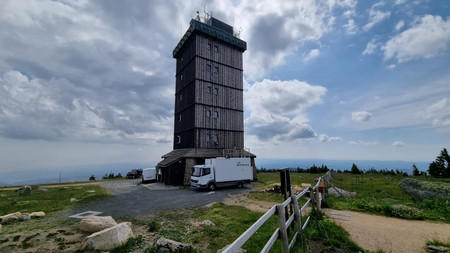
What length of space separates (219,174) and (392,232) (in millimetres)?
15055

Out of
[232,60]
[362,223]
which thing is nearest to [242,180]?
[362,223]

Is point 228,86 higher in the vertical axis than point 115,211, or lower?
higher

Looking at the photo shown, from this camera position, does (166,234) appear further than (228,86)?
No

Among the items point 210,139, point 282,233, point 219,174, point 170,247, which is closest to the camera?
point 282,233

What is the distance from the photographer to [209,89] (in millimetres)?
28641

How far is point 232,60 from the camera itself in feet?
104

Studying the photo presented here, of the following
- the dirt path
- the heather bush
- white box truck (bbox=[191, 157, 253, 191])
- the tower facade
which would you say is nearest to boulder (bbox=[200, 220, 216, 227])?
the dirt path

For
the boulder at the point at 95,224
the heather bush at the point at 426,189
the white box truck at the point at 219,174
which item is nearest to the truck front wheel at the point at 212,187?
the white box truck at the point at 219,174

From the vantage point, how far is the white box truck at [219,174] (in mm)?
19866

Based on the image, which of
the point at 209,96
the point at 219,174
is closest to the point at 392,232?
the point at 219,174

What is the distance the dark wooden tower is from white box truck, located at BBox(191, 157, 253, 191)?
4.56m

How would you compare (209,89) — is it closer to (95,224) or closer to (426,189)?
(95,224)

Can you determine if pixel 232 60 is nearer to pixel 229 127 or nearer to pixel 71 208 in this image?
pixel 229 127

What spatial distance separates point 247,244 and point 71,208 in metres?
13.3
